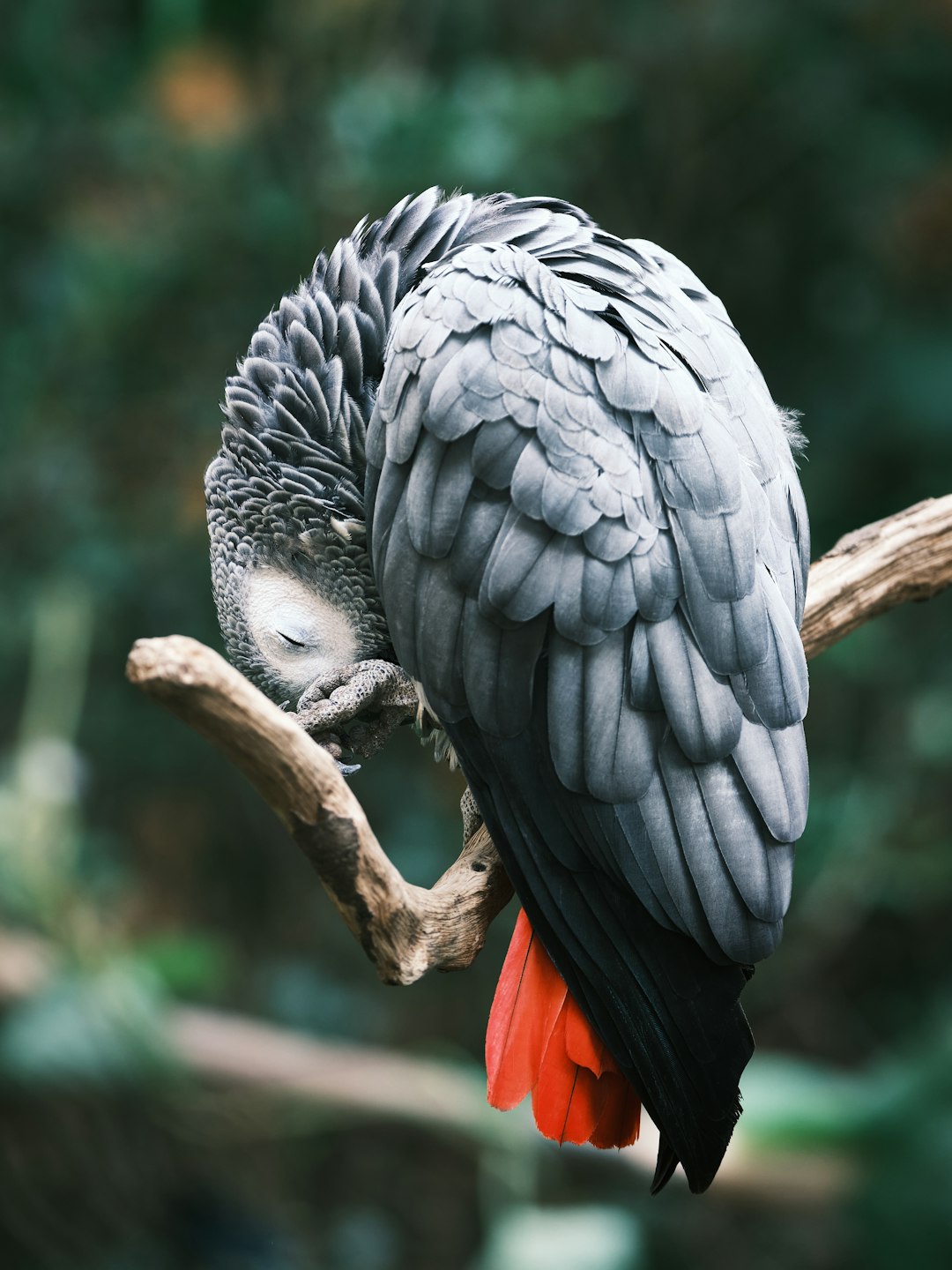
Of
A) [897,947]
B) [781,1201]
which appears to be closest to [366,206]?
[781,1201]

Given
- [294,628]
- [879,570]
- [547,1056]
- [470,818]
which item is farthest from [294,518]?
[879,570]

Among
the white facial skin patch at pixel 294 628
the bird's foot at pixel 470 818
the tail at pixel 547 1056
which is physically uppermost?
the white facial skin patch at pixel 294 628

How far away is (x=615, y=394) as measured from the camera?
1130 millimetres

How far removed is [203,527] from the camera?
8.30ft

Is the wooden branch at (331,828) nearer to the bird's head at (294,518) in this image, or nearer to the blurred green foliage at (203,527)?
the bird's head at (294,518)

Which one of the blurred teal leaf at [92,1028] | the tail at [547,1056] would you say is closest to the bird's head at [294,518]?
the tail at [547,1056]

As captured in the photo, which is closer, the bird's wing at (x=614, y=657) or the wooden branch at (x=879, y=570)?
the bird's wing at (x=614, y=657)

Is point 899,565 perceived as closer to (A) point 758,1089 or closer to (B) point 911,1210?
(A) point 758,1089

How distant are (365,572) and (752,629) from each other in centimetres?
44

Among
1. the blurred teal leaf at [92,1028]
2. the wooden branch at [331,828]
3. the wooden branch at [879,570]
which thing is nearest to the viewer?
the wooden branch at [331,828]

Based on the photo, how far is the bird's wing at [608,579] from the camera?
109cm

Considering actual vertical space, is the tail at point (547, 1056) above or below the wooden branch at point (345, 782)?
below

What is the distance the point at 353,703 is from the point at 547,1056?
395 mm

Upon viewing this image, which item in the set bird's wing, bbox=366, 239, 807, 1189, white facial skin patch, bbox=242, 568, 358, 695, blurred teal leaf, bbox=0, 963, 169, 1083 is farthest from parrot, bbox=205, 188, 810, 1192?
blurred teal leaf, bbox=0, 963, 169, 1083
